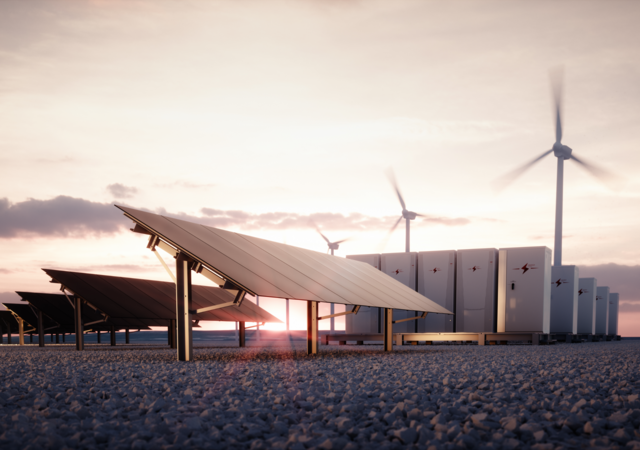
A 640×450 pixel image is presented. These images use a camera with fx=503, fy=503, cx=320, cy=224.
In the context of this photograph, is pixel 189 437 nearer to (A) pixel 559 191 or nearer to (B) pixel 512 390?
(B) pixel 512 390

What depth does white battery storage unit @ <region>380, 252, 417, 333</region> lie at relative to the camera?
109 feet

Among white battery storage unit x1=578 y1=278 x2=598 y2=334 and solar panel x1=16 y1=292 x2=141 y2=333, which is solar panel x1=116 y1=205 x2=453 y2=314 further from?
white battery storage unit x1=578 y1=278 x2=598 y2=334

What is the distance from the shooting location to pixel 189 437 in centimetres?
530

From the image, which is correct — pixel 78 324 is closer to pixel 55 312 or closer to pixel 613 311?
pixel 55 312

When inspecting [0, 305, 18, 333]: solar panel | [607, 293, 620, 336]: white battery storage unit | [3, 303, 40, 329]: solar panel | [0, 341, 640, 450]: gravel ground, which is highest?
[0, 341, 640, 450]: gravel ground

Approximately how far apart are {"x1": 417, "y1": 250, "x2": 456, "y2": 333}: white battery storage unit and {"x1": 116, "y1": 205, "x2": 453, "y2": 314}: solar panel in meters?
9.61

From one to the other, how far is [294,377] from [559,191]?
3636cm

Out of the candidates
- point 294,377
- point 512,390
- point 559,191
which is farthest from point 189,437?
point 559,191

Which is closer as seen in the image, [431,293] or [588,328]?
[431,293]

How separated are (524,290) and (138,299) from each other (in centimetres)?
2163

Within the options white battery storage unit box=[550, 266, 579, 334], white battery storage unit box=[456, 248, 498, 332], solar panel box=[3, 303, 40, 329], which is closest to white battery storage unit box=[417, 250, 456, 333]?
white battery storage unit box=[456, 248, 498, 332]

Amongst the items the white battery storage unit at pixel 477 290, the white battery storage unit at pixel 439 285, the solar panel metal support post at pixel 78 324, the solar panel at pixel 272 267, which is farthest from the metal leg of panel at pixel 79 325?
the white battery storage unit at pixel 477 290

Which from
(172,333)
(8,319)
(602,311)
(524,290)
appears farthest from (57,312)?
(602,311)

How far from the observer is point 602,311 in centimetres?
5059
